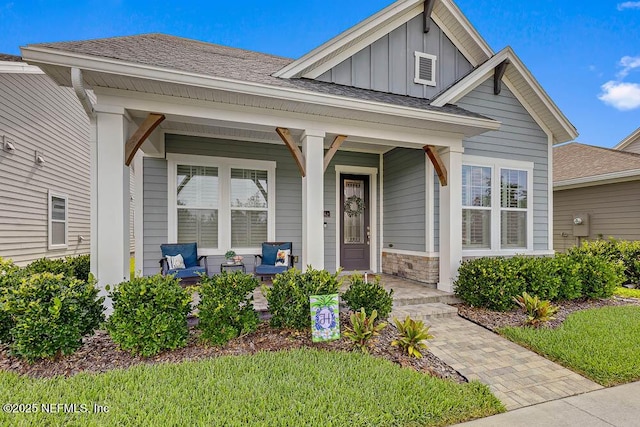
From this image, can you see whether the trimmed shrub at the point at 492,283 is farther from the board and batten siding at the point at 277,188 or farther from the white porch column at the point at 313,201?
the board and batten siding at the point at 277,188

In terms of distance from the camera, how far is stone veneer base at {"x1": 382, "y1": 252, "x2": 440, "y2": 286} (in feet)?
19.5

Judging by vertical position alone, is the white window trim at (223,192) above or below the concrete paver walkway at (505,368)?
above

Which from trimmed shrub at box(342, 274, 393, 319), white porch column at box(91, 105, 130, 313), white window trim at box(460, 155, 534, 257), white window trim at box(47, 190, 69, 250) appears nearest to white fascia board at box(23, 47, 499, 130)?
white porch column at box(91, 105, 130, 313)

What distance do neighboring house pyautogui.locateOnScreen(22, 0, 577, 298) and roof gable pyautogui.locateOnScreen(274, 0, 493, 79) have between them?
24 mm

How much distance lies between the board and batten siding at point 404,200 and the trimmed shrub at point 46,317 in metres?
5.35

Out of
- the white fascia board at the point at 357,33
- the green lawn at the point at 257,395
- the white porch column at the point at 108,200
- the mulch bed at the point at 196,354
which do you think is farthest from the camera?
the white fascia board at the point at 357,33

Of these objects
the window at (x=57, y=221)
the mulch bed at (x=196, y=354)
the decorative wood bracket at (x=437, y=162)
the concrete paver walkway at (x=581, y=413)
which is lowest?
the concrete paver walkway at (x=581, y=413)

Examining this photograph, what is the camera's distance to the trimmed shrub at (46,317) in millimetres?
2898

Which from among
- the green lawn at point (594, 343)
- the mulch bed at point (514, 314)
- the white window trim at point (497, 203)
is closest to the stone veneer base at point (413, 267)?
the white window trim at point (497, 203)

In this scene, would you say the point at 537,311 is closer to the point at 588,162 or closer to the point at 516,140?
the point at 516,140

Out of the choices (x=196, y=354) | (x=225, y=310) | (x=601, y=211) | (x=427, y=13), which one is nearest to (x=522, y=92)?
(x=427, y=13)

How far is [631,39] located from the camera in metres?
13.6

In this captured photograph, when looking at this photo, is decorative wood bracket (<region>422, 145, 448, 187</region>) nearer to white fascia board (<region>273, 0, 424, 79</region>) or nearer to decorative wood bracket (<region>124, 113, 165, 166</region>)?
white fascia board (<region>273, 0, 424, 79</region>)

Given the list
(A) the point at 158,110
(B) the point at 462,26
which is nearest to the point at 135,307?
(A) the point at 158,110
